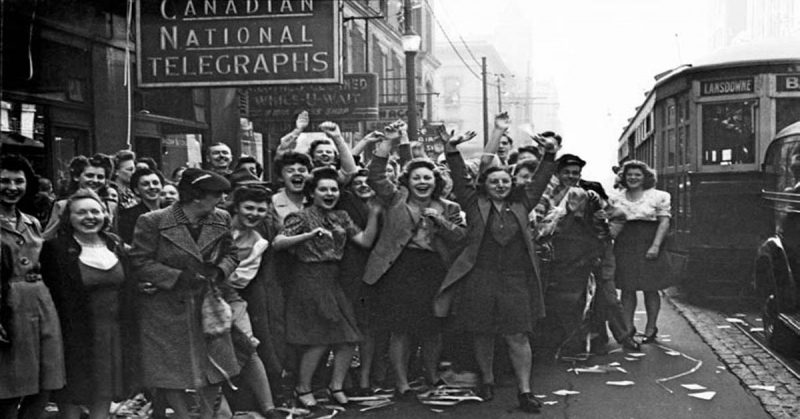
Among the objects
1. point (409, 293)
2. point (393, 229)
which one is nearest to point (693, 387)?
point (409, 293)

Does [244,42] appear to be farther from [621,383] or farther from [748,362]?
[748,362]

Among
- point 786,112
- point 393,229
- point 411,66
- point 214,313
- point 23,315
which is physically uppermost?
point 411,66

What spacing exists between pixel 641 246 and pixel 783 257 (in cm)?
138

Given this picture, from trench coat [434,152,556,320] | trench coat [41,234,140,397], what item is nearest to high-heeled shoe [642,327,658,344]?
trench coat [434,152,556,320]

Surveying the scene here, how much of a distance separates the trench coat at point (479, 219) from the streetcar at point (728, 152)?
5314 mm

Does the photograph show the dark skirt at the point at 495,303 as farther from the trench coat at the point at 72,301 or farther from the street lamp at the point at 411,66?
the street lamp at the point at 411,66

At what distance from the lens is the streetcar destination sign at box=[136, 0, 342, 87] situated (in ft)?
23.5

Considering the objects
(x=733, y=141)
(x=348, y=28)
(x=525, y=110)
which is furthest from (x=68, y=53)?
(x=525, y=110)

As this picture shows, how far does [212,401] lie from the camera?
585 centimetres

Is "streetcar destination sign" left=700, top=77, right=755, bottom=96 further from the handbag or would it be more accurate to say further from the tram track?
the handbag

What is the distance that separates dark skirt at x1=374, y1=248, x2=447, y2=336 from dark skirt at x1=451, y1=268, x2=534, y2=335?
0.96 feet

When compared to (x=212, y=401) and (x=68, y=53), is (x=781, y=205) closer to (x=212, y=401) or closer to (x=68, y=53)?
(x=212, y=401)

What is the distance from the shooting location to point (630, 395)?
699 cm

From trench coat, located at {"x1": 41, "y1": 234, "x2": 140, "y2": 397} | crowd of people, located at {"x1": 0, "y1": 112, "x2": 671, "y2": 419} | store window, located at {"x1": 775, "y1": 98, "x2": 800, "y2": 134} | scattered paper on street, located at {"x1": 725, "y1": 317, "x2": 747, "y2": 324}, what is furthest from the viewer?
store window, located at {"x1": 775, "y1": 98, "x2": 800, "y2": 134}
